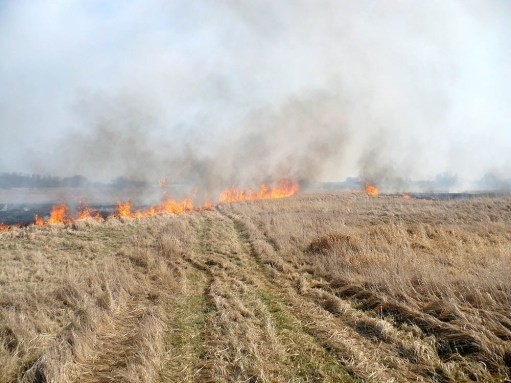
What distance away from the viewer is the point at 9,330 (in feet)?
22.7

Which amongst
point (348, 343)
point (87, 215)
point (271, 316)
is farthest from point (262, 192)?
point (348, 343)

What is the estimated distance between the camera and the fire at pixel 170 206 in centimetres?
3278

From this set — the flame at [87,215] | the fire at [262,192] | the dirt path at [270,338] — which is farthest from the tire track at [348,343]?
the fire at [262,192]

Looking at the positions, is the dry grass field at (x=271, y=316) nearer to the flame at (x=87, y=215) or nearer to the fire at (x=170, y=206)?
the flame at (x=87, y=215)

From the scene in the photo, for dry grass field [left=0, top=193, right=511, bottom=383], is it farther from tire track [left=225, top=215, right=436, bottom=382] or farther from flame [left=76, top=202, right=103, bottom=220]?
flame [left=76, top=202, right=103, bottom=220]

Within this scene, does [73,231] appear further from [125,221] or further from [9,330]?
[9,330]

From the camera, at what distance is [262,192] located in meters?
62.2

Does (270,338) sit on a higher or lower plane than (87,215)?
higher

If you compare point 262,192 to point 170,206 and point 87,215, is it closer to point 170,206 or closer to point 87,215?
point 170,206

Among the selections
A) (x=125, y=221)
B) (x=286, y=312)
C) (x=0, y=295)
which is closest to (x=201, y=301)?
(x=286, y=312)

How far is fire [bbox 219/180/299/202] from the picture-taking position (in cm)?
5538

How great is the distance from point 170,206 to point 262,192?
76.5 ft

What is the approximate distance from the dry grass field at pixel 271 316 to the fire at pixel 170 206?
1979 centimetres

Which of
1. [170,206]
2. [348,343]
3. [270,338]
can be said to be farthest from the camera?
[170,206]
